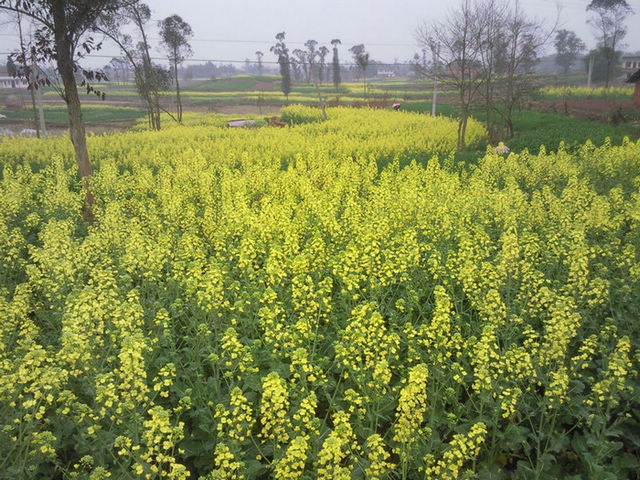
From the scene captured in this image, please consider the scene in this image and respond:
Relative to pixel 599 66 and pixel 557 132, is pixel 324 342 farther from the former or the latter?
pixel 599 66

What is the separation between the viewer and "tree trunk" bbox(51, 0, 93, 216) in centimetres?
978

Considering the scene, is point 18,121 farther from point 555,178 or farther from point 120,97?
point 555,178

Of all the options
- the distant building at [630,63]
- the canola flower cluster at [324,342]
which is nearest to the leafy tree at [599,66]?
the distant building at [630,63]

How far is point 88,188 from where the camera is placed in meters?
11.5

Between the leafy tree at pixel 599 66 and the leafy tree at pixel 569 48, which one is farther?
the leafy tree at pixel 569 48

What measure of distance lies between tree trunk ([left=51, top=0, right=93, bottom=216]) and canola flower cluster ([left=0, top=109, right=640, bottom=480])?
0.73 m

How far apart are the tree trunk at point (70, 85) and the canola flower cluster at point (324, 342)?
0.73 m

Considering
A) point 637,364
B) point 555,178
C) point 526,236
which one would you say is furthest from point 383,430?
point 555,178

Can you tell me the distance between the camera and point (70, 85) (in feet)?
34.7

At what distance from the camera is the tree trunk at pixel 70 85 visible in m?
9.78

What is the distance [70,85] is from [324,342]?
9138 millimetres

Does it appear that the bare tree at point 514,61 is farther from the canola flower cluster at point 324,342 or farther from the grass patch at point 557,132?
the canola flower cluster at point 324,342

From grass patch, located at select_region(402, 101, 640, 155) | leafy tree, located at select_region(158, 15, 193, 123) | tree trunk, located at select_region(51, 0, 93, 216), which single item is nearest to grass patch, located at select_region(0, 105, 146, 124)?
leafy tree, located at select_region(158, 15, 193, 123)

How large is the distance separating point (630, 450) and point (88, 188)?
1209 centimetres
